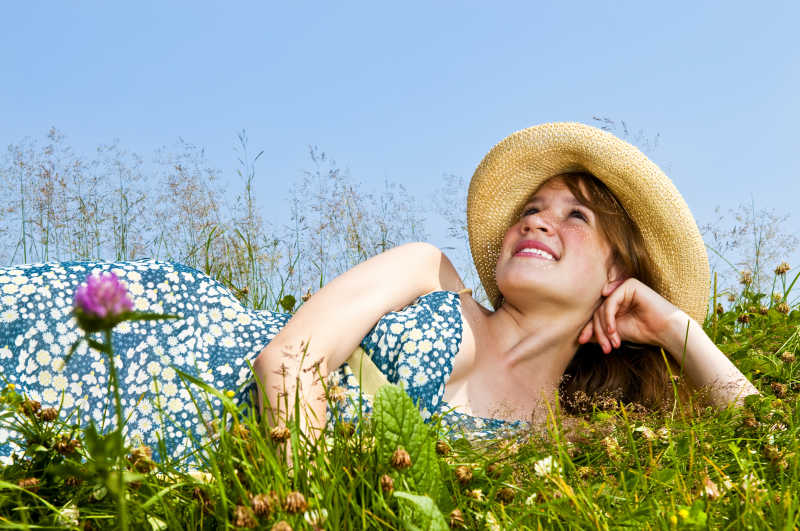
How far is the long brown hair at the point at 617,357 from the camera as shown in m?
3.12

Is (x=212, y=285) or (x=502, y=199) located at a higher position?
(x=502, y=199)

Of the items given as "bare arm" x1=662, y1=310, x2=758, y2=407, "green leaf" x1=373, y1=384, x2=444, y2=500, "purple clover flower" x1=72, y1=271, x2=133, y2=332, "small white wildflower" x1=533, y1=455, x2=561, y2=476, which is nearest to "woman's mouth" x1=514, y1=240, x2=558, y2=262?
"bare arm" x1=662, y1=310, x2=758, y2=407

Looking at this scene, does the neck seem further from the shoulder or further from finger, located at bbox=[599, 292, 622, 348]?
the shoulder

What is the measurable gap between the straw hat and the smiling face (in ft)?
0.67

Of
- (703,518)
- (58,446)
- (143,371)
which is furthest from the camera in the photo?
(143,371)

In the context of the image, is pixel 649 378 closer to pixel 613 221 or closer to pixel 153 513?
pixel 613 221

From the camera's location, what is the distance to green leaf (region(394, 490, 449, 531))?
4.25ft

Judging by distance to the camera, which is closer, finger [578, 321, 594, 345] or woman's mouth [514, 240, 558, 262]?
woman's mouth [514, 240, 558, 262]

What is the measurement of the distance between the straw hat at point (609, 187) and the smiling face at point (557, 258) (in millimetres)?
205

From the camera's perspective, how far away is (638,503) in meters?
1.63

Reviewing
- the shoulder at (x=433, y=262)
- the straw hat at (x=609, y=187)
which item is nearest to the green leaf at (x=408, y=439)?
Result: the shoulder at (x=433, y=262)

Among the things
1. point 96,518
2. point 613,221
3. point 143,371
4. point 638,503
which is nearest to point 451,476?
point 638,503

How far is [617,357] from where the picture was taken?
338 cm

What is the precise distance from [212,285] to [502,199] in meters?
1.41
